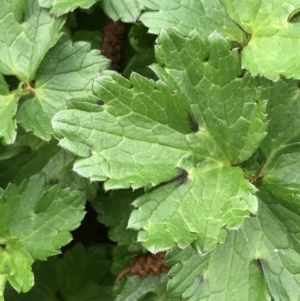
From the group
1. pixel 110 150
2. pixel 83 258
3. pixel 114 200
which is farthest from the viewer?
pixel 83 258

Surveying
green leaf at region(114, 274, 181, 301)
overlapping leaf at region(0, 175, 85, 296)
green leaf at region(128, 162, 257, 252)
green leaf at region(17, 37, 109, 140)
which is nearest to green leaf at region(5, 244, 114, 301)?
green leaf at region(114, 274, 181, 301)

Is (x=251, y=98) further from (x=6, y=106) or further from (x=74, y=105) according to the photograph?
(x=6, y=106)

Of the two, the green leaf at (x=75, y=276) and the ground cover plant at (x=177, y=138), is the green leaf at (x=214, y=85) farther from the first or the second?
the green leaf at (x=75, y=276)

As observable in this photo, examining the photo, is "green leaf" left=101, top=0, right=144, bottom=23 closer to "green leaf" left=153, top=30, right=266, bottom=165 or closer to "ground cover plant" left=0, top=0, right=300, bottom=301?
"ground cover plant" left=0, top=0, right=300, bottom=301

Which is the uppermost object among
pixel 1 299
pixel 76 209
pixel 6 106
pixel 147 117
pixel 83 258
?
pixel 147 117

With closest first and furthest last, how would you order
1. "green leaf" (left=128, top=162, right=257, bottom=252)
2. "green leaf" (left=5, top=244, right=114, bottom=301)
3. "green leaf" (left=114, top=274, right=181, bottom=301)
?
1. "green leaf" (left=128, top=162, right=257, bottom=252)
2. "green leaf" (left=114, top=274, right=181, bottom=301)
3. "green leaf" (left=5, top=244, right=114, bottom=301)

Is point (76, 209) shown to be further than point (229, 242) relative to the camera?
Yes

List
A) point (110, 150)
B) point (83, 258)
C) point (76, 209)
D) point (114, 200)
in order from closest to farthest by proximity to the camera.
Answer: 1. point (110, 150)
2. point (76, 209)
3. point (114, 200)
4. point (83, 258)

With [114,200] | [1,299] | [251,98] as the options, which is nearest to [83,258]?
[114,200]

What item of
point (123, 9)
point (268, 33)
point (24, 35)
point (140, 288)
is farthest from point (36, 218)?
point (268, 33)
